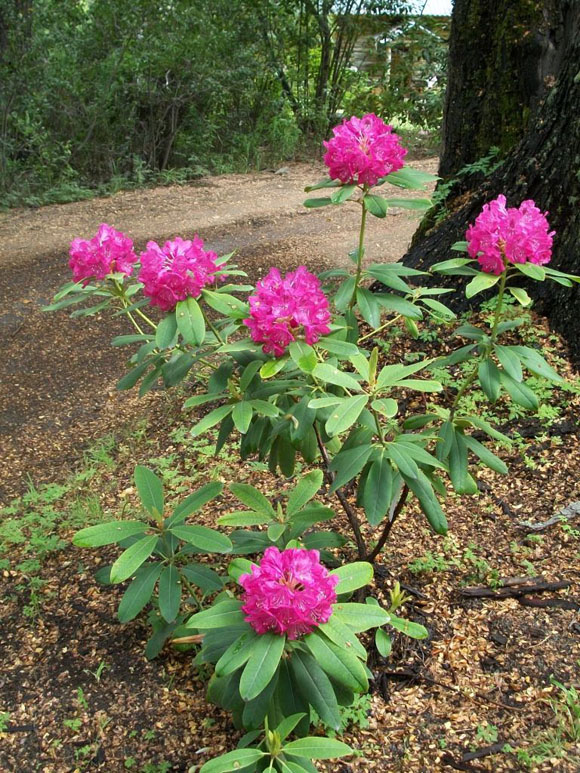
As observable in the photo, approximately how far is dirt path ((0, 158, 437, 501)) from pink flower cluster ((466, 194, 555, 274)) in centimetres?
226

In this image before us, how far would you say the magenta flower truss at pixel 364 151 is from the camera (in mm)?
1762

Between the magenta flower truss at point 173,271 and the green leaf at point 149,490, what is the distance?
53 centimetres

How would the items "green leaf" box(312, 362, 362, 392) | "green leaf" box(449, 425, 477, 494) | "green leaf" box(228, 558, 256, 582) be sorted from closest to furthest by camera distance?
"green leaf" box(312, 362, 362, 392) → "green leaf" box(228, 558, 256, 582) → "green leaf" box(449, 425, 477, 494)

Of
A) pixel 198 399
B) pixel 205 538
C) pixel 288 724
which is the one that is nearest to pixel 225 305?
pixel 198 399

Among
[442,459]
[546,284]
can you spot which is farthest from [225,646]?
[546,284]

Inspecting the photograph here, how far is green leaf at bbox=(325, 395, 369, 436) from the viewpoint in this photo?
153cm

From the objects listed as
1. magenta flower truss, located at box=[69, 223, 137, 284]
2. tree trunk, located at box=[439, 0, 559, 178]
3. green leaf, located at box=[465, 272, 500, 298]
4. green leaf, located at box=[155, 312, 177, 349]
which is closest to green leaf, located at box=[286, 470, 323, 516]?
green leaf, located at box=[155, 312, 177, 349]

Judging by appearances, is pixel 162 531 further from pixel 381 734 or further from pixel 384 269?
pixel 384 269

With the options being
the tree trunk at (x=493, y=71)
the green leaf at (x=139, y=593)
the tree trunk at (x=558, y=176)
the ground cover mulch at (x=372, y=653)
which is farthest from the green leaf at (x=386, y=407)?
the tree trunk at (x=493, y=71)

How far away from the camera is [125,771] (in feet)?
6.14

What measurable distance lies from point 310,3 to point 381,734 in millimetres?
9673

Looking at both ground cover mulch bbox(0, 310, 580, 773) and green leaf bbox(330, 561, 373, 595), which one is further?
ground cover mulch bbox(0, 310, 580, 773)

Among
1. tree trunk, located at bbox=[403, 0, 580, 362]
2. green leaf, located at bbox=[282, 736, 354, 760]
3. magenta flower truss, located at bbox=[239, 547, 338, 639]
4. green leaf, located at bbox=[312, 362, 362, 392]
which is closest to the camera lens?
magenta flower truss, located at bbox=[239, 547, 338, 639]

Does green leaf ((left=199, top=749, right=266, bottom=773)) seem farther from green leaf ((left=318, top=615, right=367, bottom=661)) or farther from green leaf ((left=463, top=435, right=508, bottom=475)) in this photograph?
green leaf ((left=463, top=435, right=508, bottom=475))
